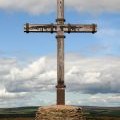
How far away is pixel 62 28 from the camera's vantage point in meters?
16.8

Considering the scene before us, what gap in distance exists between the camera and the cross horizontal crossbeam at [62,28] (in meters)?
16.8

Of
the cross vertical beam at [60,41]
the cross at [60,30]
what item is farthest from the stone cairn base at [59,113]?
the cross vertical beam at [60,41]

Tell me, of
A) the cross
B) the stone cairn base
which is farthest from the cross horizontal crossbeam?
the stone cairn base

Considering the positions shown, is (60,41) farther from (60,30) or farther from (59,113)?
(59,113)

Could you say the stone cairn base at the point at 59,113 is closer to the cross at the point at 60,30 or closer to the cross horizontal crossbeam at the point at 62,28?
the cross at the point at 60,30

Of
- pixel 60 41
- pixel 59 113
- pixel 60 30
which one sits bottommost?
pixel 59 113

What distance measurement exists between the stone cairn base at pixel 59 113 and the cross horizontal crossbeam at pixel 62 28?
3.03 metres

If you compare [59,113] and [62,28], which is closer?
[59,113]

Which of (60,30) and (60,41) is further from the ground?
(60,30)

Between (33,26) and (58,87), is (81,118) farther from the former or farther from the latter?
(33,26)

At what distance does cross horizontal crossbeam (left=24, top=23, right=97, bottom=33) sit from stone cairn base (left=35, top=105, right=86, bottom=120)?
3029mm

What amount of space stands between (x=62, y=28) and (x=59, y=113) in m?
3.37

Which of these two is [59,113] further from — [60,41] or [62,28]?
[62,28]

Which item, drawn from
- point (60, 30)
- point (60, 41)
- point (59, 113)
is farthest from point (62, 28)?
point (59, 113)
